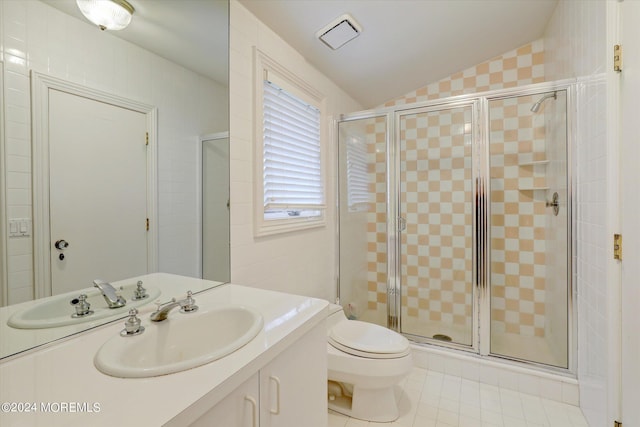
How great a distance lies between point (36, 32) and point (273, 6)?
1103 millimetres

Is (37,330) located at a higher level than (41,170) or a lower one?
lower

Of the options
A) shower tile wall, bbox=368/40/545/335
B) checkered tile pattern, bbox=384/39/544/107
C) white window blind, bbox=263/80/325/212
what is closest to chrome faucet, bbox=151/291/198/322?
white window blind, bbox=263/80/325/212

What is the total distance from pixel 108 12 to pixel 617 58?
191 centimetres

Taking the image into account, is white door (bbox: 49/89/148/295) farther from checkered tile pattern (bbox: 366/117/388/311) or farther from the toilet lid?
checkered tile pattern (bbox: 366/117/388/311)

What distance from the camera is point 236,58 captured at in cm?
149

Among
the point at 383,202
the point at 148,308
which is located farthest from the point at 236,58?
the point at 383,202

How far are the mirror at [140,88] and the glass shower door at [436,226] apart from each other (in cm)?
150

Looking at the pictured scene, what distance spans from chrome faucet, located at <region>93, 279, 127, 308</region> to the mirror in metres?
0.03

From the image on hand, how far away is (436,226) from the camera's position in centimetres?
239

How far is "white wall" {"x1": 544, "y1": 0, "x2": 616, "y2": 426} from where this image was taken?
1297 millimetres

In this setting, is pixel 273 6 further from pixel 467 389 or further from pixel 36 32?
pixel 467 389

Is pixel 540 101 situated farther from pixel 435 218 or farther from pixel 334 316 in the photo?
pixel 334 316

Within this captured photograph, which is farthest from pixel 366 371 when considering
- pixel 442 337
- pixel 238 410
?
pixel 442 337

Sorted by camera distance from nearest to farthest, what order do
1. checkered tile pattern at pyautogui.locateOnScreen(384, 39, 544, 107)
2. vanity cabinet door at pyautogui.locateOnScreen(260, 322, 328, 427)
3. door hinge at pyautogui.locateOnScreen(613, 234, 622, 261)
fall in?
vanity cabinet door at pyautogui.locateOnScreen(260, 322, 328, 427) → door hinge at pyautogui.locateOnScreen(613, 234, 622, 261) → checkered tile pattern at pyautogui.locateOnScreen(384, 39, 544, 107)
